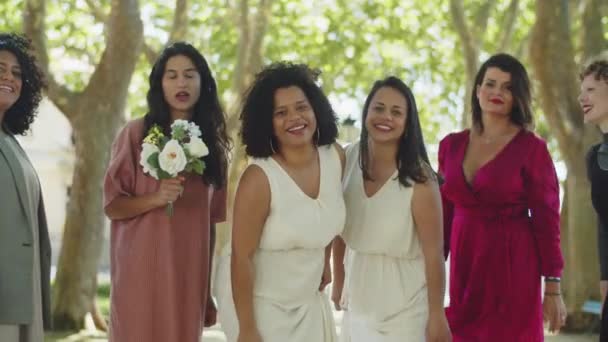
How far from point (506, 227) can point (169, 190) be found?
2.04 m

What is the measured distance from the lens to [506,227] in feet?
18.4

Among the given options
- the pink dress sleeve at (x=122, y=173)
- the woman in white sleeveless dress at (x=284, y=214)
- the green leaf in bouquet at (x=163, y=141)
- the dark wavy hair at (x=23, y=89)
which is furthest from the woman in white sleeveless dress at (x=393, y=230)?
the dark wavy hair at (x=23, y=89)

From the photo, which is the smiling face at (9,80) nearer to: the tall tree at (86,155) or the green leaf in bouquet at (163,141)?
the green leaf in bouquet at (163,141)

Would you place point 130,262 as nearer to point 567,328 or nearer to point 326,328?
point 326,328

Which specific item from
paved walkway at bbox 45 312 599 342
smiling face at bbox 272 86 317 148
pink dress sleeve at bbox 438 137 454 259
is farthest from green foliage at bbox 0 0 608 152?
smiling face at bbox 272 86 317 148

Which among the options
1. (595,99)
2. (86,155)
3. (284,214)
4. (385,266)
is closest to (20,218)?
(284,214)

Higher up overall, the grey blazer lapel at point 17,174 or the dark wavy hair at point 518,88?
the dark wavy hair at point 518,88

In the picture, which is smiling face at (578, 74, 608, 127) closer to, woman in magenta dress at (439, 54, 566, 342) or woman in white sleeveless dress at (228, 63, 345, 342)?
woman in magenta dress at (439, 54, 566, 342)

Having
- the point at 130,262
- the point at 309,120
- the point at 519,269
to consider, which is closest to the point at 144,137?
the point at 130,262

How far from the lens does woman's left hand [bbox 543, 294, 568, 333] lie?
562 centimetres

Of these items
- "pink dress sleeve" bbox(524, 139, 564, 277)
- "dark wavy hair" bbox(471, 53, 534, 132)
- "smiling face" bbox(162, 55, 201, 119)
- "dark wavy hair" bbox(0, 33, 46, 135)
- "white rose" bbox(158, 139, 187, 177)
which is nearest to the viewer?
"white rose" bbox(158, 139, 187, 177)

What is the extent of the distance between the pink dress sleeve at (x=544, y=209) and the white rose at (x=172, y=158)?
2079 millimetres

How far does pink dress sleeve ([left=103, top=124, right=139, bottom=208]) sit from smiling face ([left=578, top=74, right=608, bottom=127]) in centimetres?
252

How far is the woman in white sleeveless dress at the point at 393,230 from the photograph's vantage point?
4906 millimetres
